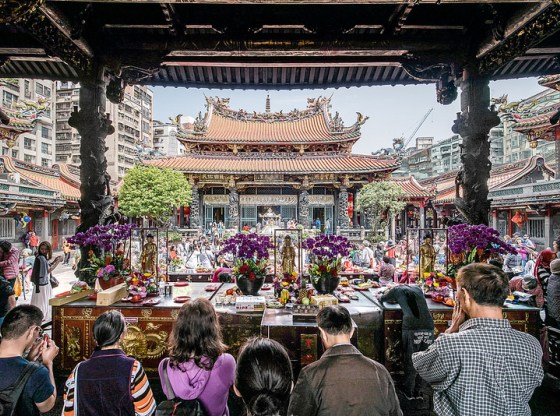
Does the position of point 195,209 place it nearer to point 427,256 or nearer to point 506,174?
point 427,256

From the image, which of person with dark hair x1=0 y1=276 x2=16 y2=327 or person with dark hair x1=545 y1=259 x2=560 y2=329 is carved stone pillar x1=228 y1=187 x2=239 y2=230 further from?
person with dark hair x1=545 y1=259 x2=560 y2=329

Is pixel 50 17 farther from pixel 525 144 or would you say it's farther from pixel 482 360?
pixel 525 144

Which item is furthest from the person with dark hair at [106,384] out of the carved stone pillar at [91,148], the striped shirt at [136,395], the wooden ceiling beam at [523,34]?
the wooden ceiling beam at [523,34]

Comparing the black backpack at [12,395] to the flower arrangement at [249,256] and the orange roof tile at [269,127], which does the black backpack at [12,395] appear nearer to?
the flower arrangement at [249,256]

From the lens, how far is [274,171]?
20734 mm

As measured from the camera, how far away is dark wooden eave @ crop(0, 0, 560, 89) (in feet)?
12.7

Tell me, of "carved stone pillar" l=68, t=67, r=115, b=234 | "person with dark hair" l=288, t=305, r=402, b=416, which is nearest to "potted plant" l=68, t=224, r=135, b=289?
"carved stone pillar" l=68, t=67, r=115, b=234

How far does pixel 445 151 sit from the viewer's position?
1809 inches

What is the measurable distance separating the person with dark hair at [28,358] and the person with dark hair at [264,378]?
113 centimetres

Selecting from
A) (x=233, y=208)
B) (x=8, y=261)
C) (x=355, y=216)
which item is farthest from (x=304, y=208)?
(x=8, y=261)

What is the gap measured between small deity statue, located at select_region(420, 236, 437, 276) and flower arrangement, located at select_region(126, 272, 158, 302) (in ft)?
12.5

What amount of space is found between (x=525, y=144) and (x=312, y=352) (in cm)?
A: 4268

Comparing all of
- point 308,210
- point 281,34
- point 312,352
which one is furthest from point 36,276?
point 308,210

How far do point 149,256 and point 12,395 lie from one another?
127 inches
